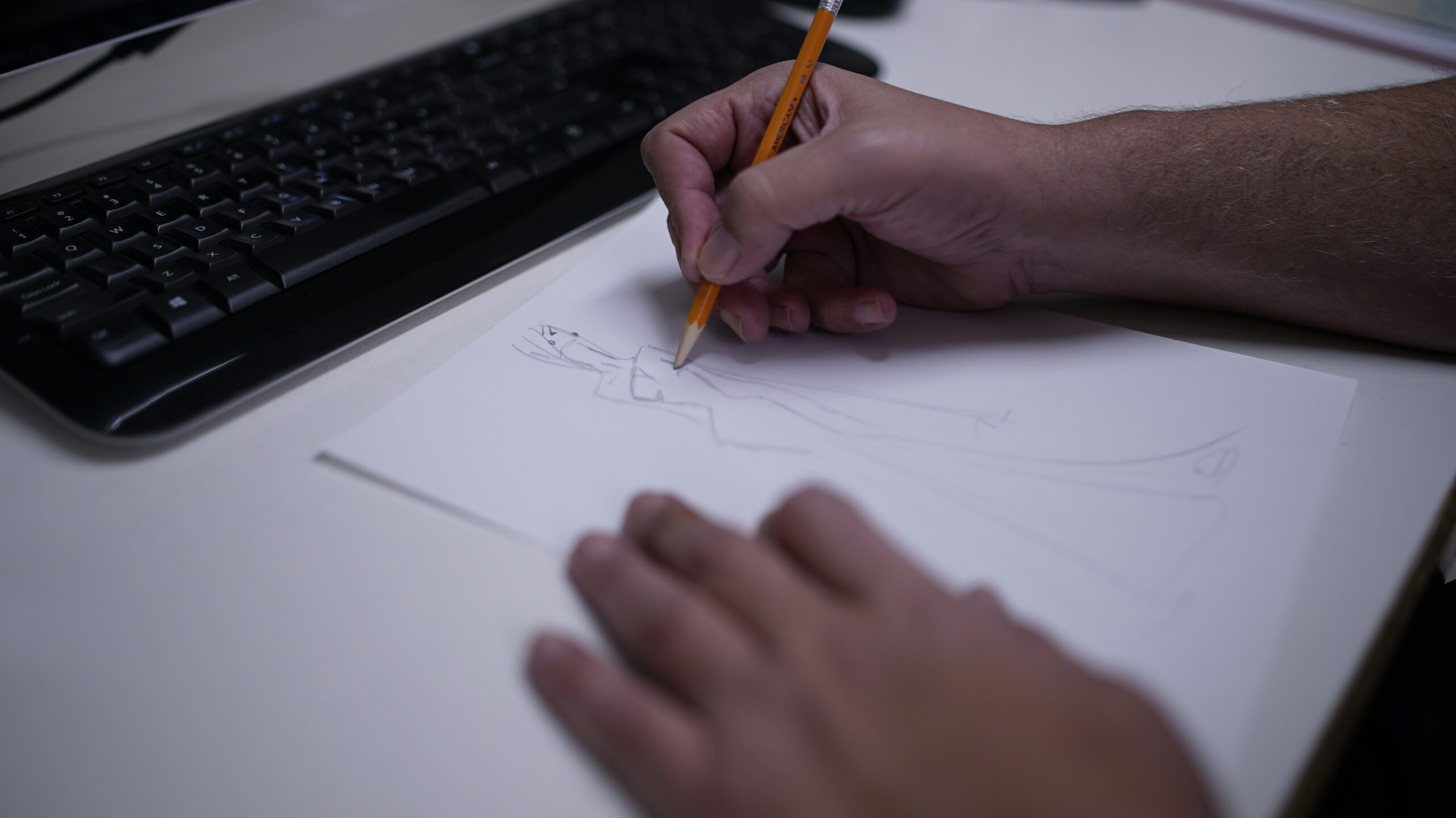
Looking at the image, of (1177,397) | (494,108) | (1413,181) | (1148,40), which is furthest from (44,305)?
(1148,40)

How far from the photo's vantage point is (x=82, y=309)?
456mm

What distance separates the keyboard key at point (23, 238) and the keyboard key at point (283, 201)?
0.37 ft

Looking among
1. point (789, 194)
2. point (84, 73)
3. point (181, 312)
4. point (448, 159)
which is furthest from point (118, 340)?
point (84, 73)

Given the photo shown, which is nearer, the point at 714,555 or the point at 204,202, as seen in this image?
the point at 714,555

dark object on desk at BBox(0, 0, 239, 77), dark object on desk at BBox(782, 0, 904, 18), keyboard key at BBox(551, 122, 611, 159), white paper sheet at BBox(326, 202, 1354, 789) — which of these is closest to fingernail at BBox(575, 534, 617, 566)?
white paper sheet at BBox(326, 202, 1354, 789)

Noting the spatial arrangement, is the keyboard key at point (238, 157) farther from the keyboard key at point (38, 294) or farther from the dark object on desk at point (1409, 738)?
the dark object on desk at point (1409, 738)

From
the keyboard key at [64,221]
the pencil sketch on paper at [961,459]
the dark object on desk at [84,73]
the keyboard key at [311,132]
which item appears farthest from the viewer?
the dark object on desk at [84,73]

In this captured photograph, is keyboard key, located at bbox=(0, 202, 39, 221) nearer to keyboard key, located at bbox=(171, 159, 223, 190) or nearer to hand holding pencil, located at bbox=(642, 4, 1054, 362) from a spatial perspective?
keyboard key, located at bbox=(171, 159, 223, 190)

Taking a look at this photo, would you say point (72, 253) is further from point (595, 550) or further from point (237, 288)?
point (595, 550)

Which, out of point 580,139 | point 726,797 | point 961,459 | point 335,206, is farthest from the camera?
point 580,139

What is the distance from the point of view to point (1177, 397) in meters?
0.48

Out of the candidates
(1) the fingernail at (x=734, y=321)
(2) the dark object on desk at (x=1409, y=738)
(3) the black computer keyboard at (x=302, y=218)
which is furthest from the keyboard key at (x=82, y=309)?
(2) the dark object on desk at (x=1409, y=738)

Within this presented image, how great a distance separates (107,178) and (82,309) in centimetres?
14

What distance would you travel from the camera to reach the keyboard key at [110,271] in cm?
47
